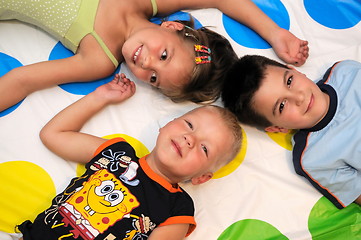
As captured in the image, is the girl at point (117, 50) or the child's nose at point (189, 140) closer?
the child's nose at point (189, 140)

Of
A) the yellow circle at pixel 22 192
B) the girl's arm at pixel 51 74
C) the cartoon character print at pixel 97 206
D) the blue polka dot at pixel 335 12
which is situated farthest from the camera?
the blue polka dot at pixel 335 12

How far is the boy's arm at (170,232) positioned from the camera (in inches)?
39.1

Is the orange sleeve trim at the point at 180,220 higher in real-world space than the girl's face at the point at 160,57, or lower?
lower

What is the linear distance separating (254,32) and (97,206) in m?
0.91

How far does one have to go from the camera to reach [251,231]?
1113 millimetres

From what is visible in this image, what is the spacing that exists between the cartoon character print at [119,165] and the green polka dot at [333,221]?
23.0 inches

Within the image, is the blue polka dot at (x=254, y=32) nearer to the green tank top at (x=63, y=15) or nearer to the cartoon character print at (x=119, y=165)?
the green tank top at (x=63, y=15)

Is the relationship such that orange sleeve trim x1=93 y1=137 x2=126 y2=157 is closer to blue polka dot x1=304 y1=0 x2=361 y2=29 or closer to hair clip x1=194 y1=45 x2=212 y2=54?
hair clip x1=194 y1=45 x2=212 y2=54

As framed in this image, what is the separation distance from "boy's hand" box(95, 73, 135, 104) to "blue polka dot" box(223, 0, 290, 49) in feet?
A: 1.52

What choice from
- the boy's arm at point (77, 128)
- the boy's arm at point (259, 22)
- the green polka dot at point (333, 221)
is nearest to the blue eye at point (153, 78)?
the boy's arm at point (77, 128)

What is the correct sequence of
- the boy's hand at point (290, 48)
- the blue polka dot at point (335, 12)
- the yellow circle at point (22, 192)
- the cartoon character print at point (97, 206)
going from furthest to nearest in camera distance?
the blue polka dot at point (335, 12) < the boy's hand at point (290, 48) < the yellow circle at point (22, 192) < the cartoon character print at point (97, 206)

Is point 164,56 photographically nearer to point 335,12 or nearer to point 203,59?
point 203,59

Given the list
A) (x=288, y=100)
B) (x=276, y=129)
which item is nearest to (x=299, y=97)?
(x=288, y=100)

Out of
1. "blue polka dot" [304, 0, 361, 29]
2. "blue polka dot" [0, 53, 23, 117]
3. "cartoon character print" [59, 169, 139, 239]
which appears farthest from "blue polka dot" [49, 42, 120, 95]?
"blue polka dot" [304, 0, 361, 29]
